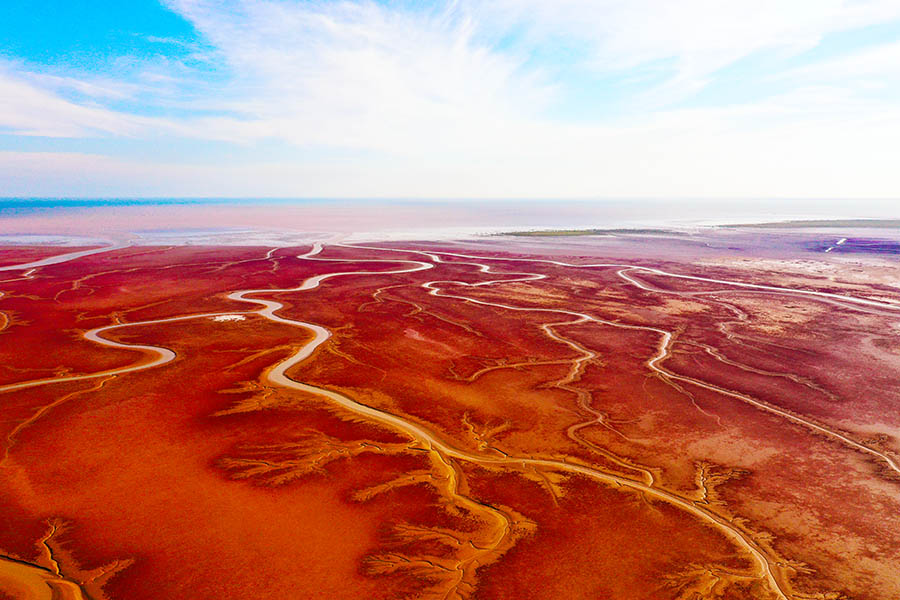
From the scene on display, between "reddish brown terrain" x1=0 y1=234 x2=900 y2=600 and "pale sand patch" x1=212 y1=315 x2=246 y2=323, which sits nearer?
"reddish brown terrain" x1=0 y1=234 x2=900 y2=600

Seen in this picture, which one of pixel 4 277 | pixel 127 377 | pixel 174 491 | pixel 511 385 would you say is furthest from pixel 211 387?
pixel 4 277

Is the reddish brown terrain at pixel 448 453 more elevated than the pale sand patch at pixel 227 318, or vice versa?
the pale sand patch at pixel 227 318

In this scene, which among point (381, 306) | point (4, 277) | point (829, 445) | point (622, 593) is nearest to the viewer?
point (622, 593)

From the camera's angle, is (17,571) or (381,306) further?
(381,306)

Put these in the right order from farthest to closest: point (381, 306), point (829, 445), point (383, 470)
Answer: point (381, 306)
point (829, 445)
point (383, 470)

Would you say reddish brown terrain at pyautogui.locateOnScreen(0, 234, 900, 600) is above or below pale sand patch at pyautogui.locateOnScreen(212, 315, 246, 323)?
below

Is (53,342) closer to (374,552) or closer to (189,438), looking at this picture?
(189,438)

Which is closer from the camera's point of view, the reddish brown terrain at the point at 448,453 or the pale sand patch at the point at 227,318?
the reddish brown terrain at the point at 448,453
